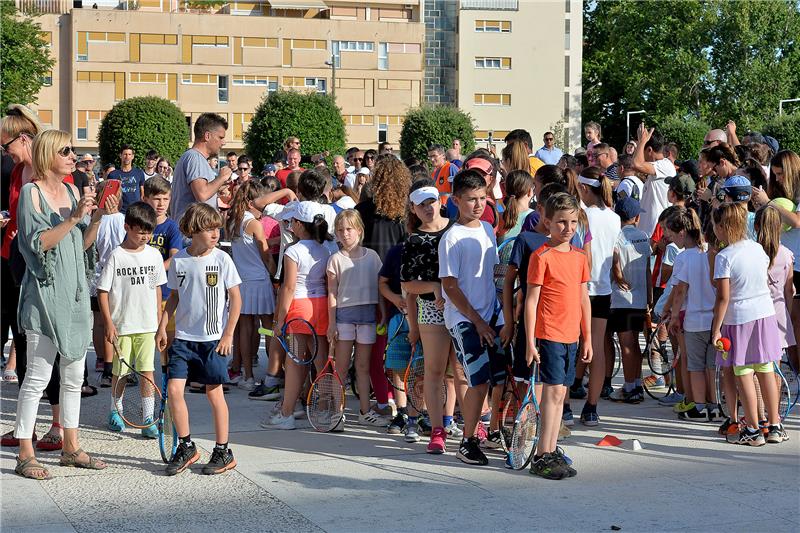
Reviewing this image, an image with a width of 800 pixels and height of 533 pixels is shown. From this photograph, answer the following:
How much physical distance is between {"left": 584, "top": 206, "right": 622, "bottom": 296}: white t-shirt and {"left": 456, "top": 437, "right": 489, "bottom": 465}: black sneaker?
2.18m

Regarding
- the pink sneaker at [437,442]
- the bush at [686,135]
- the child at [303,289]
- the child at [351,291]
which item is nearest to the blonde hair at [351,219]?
the child at [351,291]

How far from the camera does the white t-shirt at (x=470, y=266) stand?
24.2 feet

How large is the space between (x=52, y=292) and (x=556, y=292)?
3.23 m

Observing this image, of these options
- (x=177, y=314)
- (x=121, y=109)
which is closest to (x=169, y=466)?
(x=177, y=314)

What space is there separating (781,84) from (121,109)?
142 feet

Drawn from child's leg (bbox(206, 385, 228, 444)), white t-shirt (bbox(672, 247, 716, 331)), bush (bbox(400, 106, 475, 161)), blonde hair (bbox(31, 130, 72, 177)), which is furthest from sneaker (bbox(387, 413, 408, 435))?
bush (bbox(400, 106, 475, 161))

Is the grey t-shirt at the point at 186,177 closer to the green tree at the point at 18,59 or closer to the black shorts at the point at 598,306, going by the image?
the black shorts at the point at 598,306

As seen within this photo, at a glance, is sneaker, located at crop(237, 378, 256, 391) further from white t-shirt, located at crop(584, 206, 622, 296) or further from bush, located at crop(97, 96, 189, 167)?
bush, located at crop(97, 96, 189, 167)

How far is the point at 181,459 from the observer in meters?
7.25

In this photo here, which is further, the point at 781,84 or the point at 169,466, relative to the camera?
the point at 781,84

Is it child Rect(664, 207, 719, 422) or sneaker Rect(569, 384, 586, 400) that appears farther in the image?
sneaker Rect(569, 384, 586, 400)

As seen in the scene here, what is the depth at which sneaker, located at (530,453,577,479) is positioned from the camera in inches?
276

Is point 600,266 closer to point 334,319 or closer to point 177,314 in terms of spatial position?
point 334,319

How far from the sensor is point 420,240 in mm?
7820
